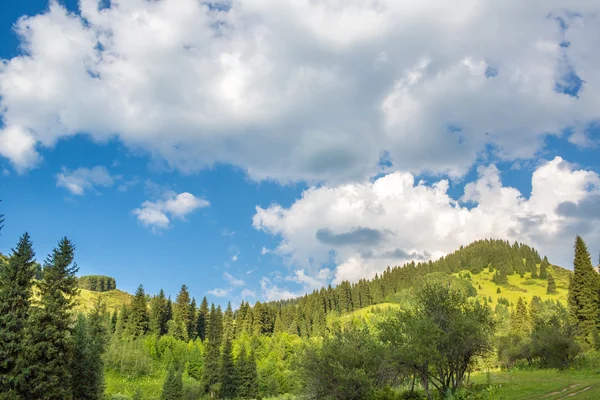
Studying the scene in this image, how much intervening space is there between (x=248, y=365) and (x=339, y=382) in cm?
6381

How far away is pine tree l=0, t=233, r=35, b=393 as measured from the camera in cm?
4259

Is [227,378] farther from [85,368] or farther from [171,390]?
[85,368]

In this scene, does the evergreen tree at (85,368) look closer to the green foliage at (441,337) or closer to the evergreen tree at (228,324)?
the green foliage at (441,337)

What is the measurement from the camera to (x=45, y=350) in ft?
149

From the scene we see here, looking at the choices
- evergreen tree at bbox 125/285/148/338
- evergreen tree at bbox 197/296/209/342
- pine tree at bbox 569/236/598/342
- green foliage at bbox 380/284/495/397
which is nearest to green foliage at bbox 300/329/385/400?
green foliage at bbox 380/284/495/397

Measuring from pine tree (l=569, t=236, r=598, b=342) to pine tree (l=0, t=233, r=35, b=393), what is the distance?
9674 cm

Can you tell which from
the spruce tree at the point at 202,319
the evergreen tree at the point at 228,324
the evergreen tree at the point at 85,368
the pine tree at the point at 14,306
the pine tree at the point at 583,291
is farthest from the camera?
the spruce tree at the point at 202,319

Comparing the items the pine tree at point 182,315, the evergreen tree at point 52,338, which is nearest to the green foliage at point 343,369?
the evergreen tree at point 52,338

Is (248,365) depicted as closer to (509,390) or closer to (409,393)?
(409,393)

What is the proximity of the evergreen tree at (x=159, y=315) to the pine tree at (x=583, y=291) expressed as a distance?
124974mm

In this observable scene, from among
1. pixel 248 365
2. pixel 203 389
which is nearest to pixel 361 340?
pixel 248 365

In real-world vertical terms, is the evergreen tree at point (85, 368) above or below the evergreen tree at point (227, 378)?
above

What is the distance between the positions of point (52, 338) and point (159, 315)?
350 ft

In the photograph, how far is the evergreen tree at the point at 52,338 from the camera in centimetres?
4362
